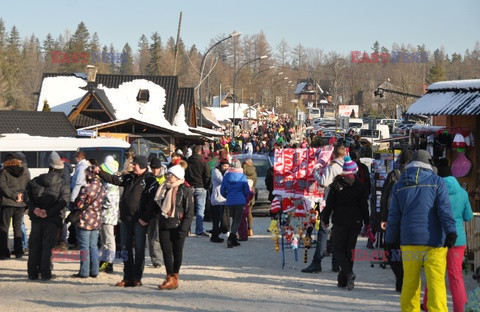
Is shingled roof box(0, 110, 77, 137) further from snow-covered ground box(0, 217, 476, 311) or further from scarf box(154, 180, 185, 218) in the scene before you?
scarf box(154, 180, 185, 218)

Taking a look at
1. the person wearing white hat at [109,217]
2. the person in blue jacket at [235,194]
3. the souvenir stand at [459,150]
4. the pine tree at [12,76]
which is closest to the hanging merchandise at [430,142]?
the souvenir stand at [459,150]

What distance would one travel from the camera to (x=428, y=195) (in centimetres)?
810

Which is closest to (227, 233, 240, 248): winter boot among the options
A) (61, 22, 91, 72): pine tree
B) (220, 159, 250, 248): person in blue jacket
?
(220, 159, 250, 248): person in blue jacket

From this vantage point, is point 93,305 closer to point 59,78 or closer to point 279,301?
point 279,301

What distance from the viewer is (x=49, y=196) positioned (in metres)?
12.0

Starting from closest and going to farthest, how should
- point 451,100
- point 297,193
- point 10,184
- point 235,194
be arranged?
point 297,193 < point 10,184 < point 451,100 < point 235,194

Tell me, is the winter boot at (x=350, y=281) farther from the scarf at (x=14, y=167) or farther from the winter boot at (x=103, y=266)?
the scarf at (x=14, y=167)

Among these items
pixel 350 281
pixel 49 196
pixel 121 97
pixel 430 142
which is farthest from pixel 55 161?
pixel 121 97

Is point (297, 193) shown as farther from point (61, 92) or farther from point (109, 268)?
point (61, 92)

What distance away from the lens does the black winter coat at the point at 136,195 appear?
441 inches

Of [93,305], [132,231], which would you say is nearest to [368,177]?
[132,231]

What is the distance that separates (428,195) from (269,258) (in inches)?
265

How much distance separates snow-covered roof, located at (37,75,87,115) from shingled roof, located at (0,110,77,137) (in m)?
15.2

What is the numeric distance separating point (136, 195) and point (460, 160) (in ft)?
23.7
